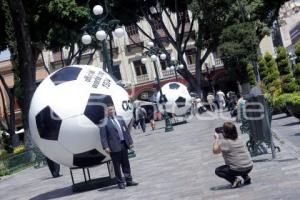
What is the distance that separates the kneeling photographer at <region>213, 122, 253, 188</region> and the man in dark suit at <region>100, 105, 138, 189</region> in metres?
2.32

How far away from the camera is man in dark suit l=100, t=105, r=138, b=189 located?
11.0 meters

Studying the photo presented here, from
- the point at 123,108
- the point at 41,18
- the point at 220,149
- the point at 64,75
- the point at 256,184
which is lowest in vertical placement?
the point at 256,184

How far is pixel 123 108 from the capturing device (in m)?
11.9

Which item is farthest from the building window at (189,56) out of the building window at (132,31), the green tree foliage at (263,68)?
the green tree foliage at (263,68)

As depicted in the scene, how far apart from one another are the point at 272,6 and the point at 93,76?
29.9 meters

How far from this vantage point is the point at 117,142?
11117 mm

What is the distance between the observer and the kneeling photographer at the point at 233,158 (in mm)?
9133

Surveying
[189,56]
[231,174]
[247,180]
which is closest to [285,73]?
[247,180]

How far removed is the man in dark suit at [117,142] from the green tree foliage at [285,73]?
1382 centimetres

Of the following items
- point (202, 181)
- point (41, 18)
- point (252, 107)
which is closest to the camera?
point (202, 181)

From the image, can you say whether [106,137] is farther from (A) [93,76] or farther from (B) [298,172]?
(B) [298,172]

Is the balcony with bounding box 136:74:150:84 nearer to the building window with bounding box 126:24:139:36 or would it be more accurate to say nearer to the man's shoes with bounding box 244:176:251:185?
the building window with bounding box 126:24:139:36

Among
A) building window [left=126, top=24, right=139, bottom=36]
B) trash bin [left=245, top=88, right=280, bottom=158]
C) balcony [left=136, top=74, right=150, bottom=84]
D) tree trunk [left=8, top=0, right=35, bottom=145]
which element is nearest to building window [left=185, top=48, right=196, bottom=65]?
balcony [left=136, top=74, right=150, bottom=84]

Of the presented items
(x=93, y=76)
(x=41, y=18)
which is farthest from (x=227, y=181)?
(x=41, y=18)
